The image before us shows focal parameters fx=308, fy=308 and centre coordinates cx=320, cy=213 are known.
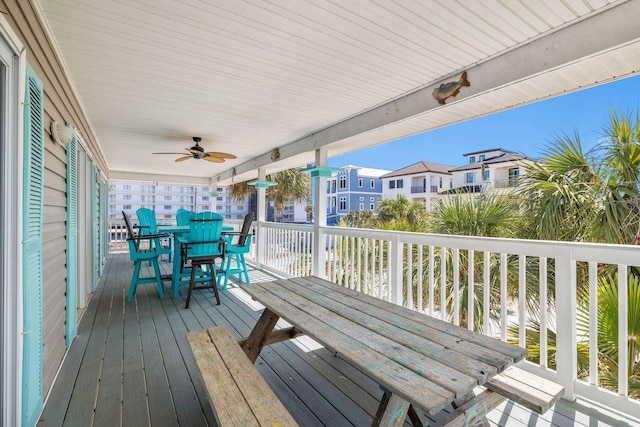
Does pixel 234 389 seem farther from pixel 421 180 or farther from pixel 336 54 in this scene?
pixel 421 180

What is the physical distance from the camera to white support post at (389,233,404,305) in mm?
3281

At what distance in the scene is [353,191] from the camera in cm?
2784

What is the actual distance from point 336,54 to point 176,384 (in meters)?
2.70

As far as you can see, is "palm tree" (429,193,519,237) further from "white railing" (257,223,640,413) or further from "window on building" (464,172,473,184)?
"window on building" (464,172,473,184)

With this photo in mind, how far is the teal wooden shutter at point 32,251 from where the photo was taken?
1540 mm

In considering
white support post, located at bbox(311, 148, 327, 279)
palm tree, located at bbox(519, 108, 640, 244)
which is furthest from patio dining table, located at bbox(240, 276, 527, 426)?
palm tree, located at bbox(519, 108, 640, 244)

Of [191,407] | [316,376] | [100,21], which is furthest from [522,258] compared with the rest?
[100,21]

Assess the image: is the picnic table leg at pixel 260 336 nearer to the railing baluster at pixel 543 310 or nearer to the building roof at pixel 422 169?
the railing baluster at pixel 543 310

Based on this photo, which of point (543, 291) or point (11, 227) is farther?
point (543, 291)

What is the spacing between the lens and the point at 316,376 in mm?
2232

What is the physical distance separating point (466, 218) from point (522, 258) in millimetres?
2115

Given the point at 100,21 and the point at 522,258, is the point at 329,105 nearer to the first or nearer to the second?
the point at 100,21

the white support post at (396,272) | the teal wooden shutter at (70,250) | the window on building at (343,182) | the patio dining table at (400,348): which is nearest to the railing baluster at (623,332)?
the patio dining table at (400,348)

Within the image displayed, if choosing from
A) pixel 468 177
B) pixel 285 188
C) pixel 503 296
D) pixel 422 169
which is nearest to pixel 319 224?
pixel 503 296
